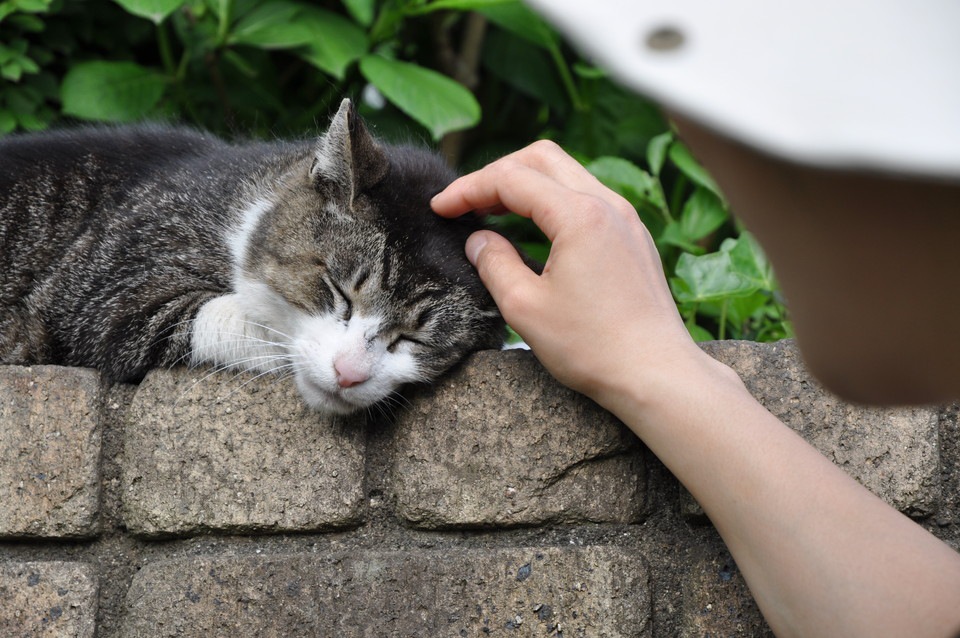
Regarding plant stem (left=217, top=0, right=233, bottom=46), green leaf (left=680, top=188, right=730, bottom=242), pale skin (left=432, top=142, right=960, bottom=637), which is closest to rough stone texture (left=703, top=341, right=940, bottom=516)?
pale skin (left=432, top=142, right=960, bottom=637)

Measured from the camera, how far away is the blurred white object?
0.49m

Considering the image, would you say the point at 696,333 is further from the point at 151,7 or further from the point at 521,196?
the point at 151,7

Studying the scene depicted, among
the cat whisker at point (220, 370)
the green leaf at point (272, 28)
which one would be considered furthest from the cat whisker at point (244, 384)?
the green leaf at point (272, 28)

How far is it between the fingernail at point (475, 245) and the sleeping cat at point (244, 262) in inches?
1.8

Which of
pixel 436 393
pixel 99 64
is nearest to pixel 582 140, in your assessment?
pixel 99 64

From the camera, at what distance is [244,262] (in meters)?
2.03

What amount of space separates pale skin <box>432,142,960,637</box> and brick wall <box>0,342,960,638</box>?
0.22 meters

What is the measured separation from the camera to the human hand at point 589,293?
1446mm

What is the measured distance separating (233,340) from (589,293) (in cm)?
73

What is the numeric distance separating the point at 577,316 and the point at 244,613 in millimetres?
751

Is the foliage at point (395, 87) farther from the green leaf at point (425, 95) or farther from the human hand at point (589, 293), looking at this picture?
the human hand at point (589, 293)

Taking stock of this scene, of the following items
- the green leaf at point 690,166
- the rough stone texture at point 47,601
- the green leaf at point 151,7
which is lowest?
the rough stone texture at point 47,601

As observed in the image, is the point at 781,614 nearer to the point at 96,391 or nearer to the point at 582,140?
the point at 96,391

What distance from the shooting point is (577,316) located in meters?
1.46
